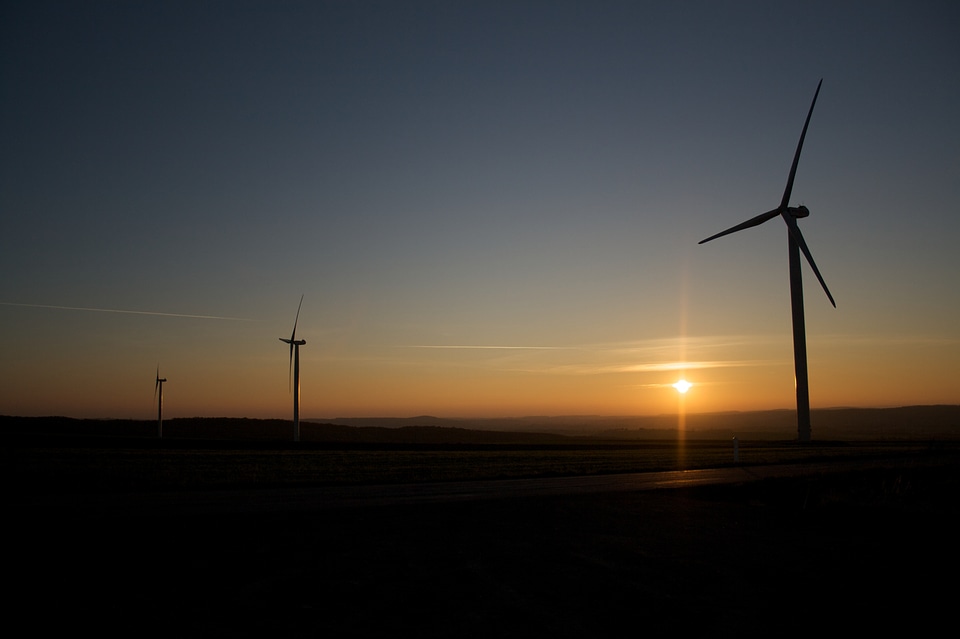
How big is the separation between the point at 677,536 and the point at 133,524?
991 centimetres

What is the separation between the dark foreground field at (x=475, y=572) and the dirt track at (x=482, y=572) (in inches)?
1.4

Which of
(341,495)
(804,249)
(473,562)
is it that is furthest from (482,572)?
(804,249)

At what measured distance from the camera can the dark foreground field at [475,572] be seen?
761cm

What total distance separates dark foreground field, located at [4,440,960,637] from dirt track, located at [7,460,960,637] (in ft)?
0.12

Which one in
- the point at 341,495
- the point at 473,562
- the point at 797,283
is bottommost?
the point at 341,495

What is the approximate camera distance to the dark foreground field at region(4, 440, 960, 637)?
7605 millimetres

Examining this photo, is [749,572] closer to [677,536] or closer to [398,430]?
[677,536]

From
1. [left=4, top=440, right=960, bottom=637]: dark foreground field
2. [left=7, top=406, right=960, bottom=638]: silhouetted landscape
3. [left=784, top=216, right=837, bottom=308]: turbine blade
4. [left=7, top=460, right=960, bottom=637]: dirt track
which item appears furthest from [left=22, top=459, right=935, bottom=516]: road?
[left=784, top=216, right=837, bottom=308]: turbine blade

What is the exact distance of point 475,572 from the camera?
9.93m

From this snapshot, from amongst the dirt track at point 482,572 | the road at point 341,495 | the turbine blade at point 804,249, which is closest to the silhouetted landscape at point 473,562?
the dirt track at point 482,572

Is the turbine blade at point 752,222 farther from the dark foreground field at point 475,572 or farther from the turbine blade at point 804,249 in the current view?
the dark foreground field at point 475,572

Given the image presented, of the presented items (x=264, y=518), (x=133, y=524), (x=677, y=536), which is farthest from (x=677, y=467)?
(x=133, y=524)

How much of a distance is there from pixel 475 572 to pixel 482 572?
0.10m

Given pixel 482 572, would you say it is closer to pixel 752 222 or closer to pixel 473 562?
pixel 473 562
